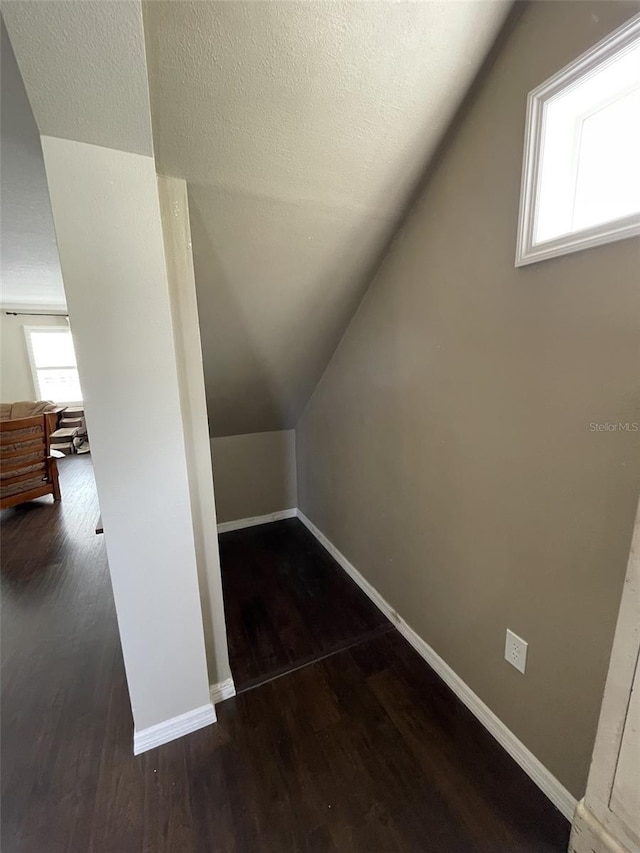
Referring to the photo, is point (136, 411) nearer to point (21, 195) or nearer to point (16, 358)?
point (21, 195)

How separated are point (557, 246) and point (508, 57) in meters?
0.58

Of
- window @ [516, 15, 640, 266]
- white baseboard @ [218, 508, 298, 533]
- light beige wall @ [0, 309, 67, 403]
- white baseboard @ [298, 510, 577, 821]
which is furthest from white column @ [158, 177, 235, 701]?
light beige wall @ [0, 309, 67, 403]

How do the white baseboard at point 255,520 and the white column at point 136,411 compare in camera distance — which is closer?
the white column at point 136,411

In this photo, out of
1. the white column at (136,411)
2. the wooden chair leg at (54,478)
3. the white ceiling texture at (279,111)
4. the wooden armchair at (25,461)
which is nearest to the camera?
the white ceiling texture at (279,111)

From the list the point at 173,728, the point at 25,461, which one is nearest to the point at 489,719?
the point at 173,728

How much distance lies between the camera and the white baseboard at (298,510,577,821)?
105cm

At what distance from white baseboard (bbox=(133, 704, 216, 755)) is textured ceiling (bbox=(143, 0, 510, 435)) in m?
1.59

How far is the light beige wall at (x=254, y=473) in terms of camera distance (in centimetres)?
279

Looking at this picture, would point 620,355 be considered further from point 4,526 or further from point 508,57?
point 4,526

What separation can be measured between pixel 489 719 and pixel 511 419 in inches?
44.2

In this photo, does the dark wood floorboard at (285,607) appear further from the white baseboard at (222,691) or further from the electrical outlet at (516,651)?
the electrical outlet at (516,651)

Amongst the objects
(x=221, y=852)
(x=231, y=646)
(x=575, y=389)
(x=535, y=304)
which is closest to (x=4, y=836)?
(x=221, y=852)

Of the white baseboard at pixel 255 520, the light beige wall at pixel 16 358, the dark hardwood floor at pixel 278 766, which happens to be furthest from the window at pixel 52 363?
the dark hardwood floor at pixel 278 766

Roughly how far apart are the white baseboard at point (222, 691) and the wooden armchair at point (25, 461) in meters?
2.92
